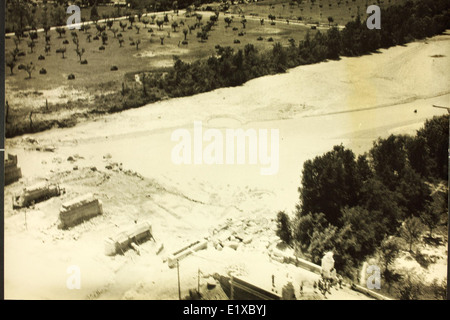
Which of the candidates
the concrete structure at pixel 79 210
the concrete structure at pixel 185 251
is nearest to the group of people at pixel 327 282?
the concrete structure at pixel 185 251

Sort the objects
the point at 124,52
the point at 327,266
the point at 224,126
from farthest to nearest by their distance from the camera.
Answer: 1. the point at 124,52
2. the point at 224,126
3. the point at 327,266

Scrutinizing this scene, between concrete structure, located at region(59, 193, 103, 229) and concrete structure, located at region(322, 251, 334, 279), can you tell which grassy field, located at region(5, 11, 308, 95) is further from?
concrete structure, located at region(322, 251, 334, 279)

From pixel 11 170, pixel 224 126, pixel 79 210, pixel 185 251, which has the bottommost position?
pixel 185 251

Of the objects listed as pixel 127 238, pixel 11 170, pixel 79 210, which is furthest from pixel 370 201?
pixel 11 170

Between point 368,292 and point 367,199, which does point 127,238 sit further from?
point 367,199

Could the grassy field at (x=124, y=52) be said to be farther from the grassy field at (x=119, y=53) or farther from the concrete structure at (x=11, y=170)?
the concrete structure at (x=11, y=170)
